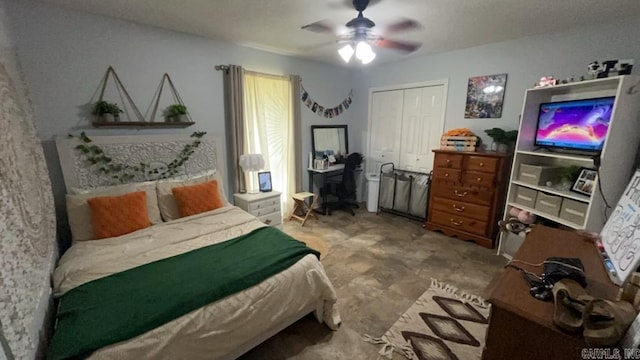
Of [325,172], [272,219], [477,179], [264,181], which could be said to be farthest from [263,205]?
[477,179]

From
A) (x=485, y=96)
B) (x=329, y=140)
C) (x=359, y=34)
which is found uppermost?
(x=359, y=34)

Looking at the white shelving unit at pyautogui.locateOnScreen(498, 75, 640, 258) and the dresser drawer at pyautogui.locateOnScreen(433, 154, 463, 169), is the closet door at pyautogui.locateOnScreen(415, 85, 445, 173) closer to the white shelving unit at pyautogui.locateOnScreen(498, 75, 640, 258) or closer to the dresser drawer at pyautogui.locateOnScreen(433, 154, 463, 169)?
the dresser drawer at pyautogui.locateOnScreen(433, 154, 463, 169)

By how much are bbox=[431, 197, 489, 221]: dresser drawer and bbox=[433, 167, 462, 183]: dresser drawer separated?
283 millimetres

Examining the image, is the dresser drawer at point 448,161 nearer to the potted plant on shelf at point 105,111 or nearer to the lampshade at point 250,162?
the lampshade at point 250,162

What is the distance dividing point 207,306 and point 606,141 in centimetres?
311

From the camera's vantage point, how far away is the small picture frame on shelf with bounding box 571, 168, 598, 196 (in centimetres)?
219

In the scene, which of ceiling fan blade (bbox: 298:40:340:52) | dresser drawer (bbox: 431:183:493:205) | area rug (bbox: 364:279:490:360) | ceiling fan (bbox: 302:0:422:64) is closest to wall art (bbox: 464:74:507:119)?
dresser drawer (bbox: 431:183:493:205)

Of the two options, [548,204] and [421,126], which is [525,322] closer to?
[548,204]

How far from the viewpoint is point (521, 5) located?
2.09 meters

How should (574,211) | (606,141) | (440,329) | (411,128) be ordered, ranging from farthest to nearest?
1. (411,128)
2. (574,211)
3. (606,141)
4. (440,329)

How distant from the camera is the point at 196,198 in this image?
2.62m

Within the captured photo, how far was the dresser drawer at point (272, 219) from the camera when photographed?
10.8 feet

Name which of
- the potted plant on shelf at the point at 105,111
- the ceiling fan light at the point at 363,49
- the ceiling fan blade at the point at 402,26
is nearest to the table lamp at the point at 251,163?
the potted plant on shelf at the point at 105,111

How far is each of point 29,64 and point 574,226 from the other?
4.81m
